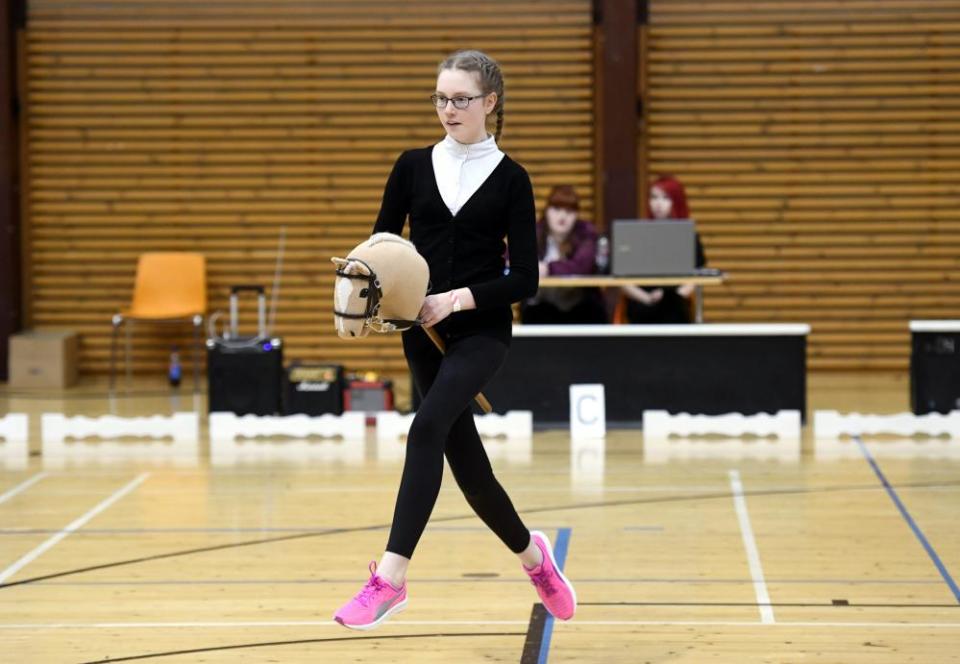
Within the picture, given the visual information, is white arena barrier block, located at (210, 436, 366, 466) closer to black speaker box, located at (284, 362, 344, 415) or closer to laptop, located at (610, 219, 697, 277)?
black speaker box, located at (284, 362, 344, 415)

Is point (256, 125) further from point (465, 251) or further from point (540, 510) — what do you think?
point (465, 251)

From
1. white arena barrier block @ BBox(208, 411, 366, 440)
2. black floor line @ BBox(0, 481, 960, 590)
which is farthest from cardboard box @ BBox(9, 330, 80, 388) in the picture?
black floor line @ BBox(0, 481, 960, 590)

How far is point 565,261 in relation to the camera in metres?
8.34

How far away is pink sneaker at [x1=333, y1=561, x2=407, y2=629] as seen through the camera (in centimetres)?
341

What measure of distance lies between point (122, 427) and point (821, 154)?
5.55 meters

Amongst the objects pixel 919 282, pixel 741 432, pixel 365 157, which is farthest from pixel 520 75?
pixel 741 432

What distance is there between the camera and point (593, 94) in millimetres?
10961

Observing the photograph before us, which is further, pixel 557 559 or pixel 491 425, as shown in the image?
pixel 491 425

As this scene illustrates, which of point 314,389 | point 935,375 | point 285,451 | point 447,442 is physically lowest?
point 285,451

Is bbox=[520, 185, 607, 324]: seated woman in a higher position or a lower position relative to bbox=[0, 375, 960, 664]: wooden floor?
higher

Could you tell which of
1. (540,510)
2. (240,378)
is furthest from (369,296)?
(240,378)

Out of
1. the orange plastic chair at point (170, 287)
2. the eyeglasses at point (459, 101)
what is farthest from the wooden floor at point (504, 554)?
the orange plastic chair at point (170, 287)

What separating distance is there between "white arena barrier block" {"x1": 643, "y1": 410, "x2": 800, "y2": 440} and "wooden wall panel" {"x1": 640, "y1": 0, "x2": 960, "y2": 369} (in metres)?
3.12

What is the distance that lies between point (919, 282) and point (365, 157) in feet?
13.7
